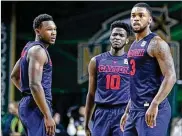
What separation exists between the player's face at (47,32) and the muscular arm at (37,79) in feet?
1.04

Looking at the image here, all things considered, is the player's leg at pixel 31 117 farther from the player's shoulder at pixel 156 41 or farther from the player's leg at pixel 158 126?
the player's shoulder at pixel 156 41

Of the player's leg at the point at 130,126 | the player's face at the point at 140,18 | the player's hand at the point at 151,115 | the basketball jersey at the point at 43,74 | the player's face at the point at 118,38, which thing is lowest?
the player's leg at the point at 130,126

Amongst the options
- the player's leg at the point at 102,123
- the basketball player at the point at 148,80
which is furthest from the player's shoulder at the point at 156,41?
the player's leg at the point at 102,123

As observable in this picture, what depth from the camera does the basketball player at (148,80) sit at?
261 inches

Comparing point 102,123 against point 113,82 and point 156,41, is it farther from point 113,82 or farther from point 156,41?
point 156,41

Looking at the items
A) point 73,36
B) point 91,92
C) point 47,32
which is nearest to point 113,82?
point 91,92

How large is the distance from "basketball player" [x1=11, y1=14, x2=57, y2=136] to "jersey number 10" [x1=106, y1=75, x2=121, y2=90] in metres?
1.18

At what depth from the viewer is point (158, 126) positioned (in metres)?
6.73

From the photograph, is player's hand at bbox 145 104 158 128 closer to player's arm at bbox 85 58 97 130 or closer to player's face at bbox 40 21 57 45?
player's face at bbox 40 21 57 45

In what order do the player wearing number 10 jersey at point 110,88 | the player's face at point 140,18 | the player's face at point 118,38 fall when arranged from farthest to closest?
the player's face at point 118,38, the player wearing number 10 jersey at point 110,88, the player's face at point 140,18

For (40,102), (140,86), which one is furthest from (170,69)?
(40,102)

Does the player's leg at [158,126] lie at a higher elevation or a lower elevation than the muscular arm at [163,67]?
lower

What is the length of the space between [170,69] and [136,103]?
582mm

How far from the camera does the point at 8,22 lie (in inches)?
618
